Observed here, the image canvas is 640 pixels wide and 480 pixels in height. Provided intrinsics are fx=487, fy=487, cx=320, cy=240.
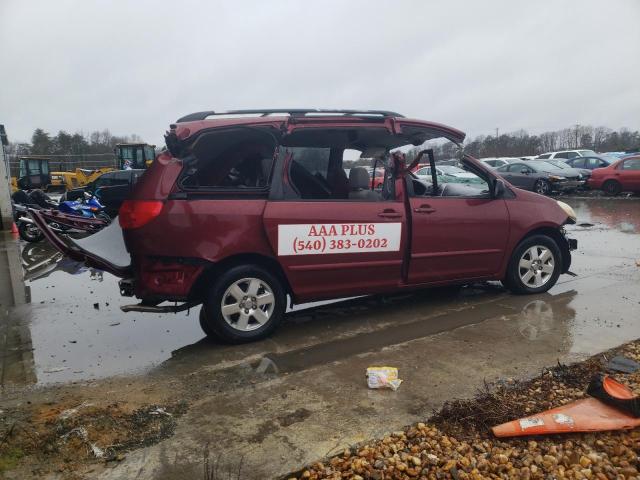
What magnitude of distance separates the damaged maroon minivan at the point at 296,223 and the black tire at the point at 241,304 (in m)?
0.01

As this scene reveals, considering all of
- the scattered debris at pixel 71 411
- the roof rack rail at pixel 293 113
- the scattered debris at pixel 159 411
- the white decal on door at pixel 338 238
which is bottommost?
the scattered debris at pixel 159 411

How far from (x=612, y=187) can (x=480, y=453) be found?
18.2m

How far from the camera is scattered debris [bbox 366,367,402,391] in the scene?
348cm

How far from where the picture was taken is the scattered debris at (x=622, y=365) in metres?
3.55

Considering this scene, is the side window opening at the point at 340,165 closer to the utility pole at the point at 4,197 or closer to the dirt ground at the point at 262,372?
the dirt ground at the point at 262,372

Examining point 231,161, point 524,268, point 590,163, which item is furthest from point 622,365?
point 590,163

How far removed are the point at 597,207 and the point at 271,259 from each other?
14.1 m

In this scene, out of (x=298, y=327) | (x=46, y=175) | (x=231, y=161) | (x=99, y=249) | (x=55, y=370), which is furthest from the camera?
(x=46, y=175)

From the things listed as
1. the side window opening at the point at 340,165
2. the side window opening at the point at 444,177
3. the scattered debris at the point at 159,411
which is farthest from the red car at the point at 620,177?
the scattered debris at the point at 159,411

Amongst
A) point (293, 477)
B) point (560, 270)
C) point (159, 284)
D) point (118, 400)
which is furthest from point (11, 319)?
point (560, 270)

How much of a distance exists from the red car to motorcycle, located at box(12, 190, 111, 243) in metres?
16.8

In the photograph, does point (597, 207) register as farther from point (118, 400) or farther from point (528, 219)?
point (118, 400)

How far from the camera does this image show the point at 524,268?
18.7 feet

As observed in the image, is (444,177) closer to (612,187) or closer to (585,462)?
(585,462)
